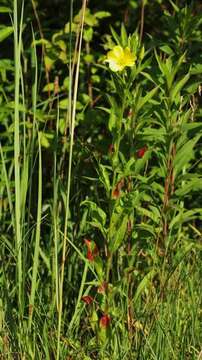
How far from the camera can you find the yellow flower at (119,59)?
2.89 m

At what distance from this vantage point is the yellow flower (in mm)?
2893

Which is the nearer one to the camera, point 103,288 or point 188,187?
point 103,288

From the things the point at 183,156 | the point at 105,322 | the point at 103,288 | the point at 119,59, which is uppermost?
the point at 119,59

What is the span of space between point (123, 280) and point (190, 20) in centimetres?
117

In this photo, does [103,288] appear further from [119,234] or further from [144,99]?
[144,99]

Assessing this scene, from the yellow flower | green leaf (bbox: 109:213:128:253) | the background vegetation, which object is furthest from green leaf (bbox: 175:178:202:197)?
the yellow flower

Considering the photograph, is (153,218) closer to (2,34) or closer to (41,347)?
(41,347)

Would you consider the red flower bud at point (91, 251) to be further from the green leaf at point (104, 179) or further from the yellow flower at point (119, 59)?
the yellow flower at point (119, 59)

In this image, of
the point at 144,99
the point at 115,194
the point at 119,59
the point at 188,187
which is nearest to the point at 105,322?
the point at 115,194

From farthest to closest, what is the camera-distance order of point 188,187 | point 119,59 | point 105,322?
point 188,187, point 105,322, point 119,59

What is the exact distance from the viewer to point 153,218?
10.7ft

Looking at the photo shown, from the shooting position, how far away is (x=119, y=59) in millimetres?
2916

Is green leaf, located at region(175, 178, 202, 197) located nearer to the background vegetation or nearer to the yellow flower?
the background vegetation

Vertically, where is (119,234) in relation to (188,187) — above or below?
below
